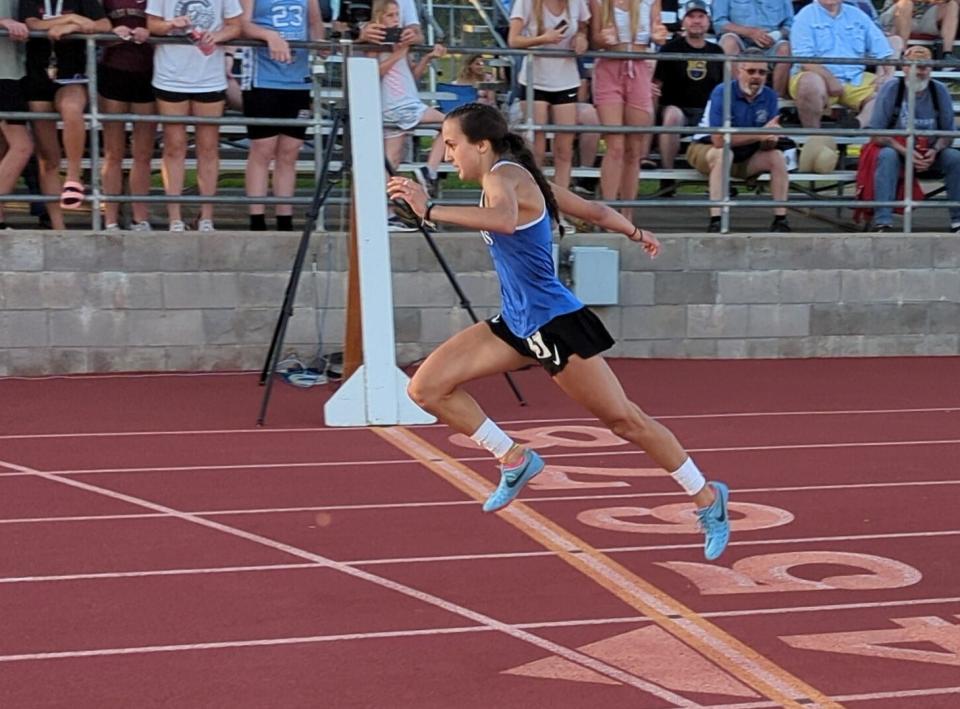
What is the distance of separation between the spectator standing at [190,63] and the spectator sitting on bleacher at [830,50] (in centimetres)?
527

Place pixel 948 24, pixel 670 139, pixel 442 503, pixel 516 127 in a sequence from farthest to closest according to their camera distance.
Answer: pixel 948 24 → pixel 670 139 → pixel 516 127 → pixel 442 503

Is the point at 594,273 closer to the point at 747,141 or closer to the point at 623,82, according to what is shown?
the point at 623,82

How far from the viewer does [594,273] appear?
12.0 m

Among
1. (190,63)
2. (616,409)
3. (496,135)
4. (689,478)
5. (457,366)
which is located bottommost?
(689,478)

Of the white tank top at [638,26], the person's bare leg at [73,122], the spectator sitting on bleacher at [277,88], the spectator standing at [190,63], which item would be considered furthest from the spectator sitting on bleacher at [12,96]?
the white tank top at [638,26]

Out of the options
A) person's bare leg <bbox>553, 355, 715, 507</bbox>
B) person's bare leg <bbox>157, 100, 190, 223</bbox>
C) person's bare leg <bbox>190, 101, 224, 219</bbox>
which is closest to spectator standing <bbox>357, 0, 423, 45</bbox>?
person's bare leg <bbox>190, 101, 224, 219</bbox>

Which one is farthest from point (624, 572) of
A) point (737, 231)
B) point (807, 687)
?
point (737, 231)

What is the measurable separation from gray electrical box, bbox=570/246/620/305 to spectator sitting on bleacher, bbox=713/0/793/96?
292 cm

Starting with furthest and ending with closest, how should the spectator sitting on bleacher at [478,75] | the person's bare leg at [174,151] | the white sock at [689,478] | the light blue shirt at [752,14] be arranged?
1. the light blue shirt at [752,14]
2. the spectator sitting on bleacher at [478,75]
3. the person's bare leg at [174,151]
4. the white sock at [689,478]

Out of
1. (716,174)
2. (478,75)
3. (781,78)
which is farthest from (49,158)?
(781,78)

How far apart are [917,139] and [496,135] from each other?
7636 mm

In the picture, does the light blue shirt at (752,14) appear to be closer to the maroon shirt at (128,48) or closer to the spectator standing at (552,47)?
the spectator standing at (552,47)

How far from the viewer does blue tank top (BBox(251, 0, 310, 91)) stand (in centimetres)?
1112

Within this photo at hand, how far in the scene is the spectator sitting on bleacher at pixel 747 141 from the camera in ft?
40.8
